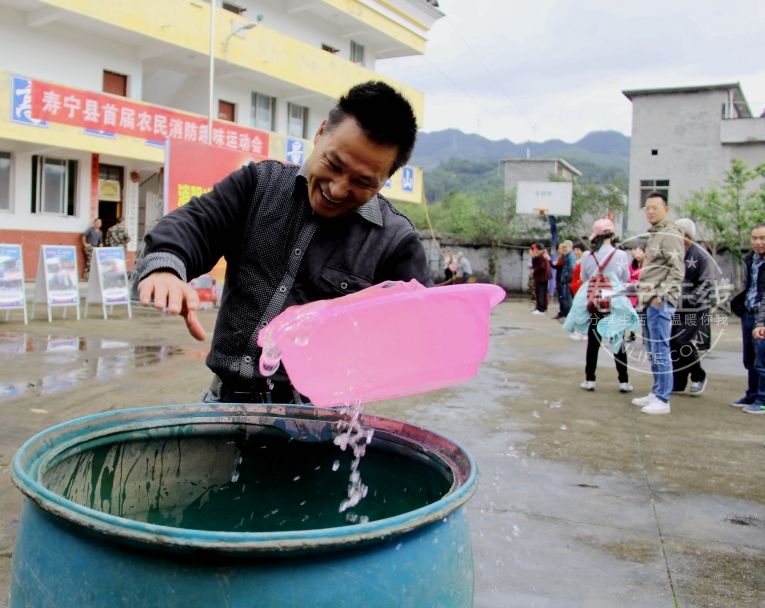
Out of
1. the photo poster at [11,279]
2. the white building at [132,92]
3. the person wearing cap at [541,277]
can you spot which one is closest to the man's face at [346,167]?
the photo poster at [11,279]

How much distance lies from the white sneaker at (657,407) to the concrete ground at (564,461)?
111 mm

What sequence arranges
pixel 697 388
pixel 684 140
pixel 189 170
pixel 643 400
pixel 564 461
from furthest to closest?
pixel 684 140 → pixel 189 170 → pixel 697 388 → pixel 643 400 → pixel 564 461

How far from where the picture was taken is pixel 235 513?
6.41ft

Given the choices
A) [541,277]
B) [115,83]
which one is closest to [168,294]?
[541,277]

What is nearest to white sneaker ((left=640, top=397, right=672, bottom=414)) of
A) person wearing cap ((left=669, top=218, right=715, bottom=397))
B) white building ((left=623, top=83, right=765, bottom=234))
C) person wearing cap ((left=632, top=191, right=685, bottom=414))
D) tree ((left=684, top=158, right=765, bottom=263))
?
person wearing cap ((left=632, top=191, right=685, bottom=414))

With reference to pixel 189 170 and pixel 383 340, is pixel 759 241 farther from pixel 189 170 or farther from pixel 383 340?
pixel 189 170

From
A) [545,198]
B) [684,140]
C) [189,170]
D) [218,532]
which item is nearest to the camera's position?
[218,532]

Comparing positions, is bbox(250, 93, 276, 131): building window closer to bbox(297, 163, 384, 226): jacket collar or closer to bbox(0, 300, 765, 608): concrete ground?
bbox(0, 300, 765, 608): concrete ground

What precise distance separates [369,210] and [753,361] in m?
5.62

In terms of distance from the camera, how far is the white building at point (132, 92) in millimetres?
14875

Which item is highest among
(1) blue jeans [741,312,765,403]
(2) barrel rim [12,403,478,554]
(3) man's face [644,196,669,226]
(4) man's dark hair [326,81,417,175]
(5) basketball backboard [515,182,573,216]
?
(5) basketball backboard [515,182,573,216]

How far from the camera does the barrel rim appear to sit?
3.43 ft

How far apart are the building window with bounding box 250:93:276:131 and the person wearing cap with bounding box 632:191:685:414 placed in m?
16.6

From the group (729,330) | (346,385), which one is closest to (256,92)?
(729,330)
